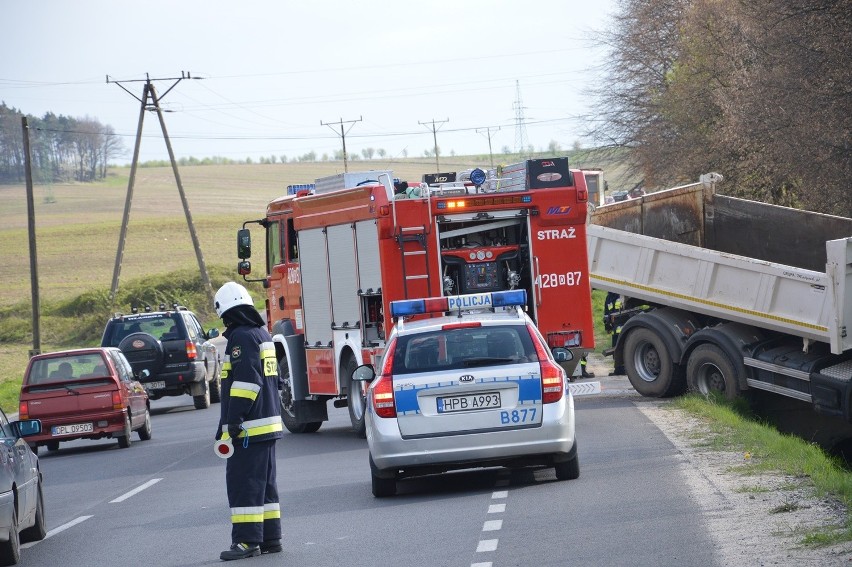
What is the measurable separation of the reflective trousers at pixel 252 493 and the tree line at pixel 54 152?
446ft

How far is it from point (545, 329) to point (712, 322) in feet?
11.3

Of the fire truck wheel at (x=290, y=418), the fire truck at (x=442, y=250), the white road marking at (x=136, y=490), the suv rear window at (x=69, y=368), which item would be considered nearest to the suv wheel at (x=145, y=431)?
the suv rear window at (x=69, y=368)

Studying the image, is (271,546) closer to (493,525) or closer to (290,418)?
(493,525)

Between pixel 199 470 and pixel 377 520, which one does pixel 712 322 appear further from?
pixel 377 520

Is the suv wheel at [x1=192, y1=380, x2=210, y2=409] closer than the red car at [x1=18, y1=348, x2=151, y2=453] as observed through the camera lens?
No

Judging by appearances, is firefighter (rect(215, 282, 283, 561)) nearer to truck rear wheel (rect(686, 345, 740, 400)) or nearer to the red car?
truck rear wheel (rect(686, 345, 740, 400))

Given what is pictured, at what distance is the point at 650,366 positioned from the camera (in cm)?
1986

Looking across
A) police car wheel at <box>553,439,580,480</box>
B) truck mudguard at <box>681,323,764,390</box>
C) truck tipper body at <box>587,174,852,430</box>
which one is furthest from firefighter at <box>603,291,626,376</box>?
police car wheel at <box>553,439,580,480</box>

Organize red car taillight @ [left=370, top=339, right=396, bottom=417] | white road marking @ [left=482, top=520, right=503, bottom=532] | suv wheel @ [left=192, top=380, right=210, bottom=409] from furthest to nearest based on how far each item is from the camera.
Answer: suv wheel @ [left=192, top=380, right=210, bottom=409]
red car taillight @ [left=370, top=339, right=396, bottom=417]
white road marking @ [left=482, top=520, right=503, bottom=532]

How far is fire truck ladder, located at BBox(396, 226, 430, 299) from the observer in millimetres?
16078

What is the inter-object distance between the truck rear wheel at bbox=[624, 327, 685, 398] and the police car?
778 cm

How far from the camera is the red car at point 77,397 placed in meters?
19.8

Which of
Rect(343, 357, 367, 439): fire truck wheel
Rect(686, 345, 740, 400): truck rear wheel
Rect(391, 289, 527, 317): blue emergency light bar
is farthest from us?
Rect(686, 345, 740, 400): truck rear wheel

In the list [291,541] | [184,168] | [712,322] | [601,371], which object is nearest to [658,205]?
[712,322]
